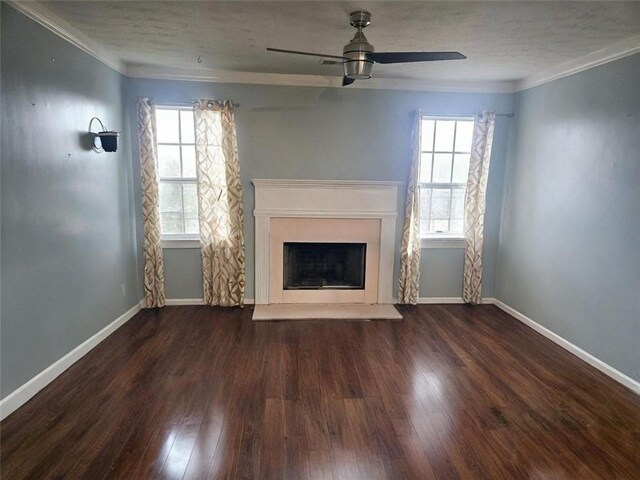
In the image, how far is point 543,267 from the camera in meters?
3.65

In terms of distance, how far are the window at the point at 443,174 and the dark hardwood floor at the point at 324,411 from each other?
1.44m

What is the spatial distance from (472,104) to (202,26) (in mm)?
3032

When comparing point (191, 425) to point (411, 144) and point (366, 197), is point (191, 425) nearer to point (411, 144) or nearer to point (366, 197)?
point (366, 197)

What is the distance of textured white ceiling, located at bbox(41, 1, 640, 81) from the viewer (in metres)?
2.29

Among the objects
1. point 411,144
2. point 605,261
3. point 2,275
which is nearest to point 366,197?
point 411,144

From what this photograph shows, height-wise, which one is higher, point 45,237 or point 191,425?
point 45,237

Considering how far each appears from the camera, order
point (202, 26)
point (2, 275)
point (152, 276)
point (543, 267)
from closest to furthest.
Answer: point (2, 275), point (202, 26), point (543, 267), point (152, 276)

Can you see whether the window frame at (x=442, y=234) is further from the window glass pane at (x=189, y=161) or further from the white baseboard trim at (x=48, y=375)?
the white baseboard trim at (x=48, y=375)

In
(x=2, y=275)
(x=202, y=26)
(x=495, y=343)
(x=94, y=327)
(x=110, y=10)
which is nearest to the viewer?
(x=2, y=275)

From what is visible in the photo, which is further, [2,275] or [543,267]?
[543,267]

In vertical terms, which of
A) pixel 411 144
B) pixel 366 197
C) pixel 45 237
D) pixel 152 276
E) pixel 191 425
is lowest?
pixel 191 425

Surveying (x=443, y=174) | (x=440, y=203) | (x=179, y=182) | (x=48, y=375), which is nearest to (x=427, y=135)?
(x=443, y=174)

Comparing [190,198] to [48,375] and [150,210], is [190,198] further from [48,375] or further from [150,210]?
[48,375]

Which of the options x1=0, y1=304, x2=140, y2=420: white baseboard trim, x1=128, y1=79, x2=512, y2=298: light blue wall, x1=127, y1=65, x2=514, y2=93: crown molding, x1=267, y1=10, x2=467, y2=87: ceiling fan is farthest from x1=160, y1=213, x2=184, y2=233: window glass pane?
x1=267, y1=10, x2=467, y2=87: ceiling fan
